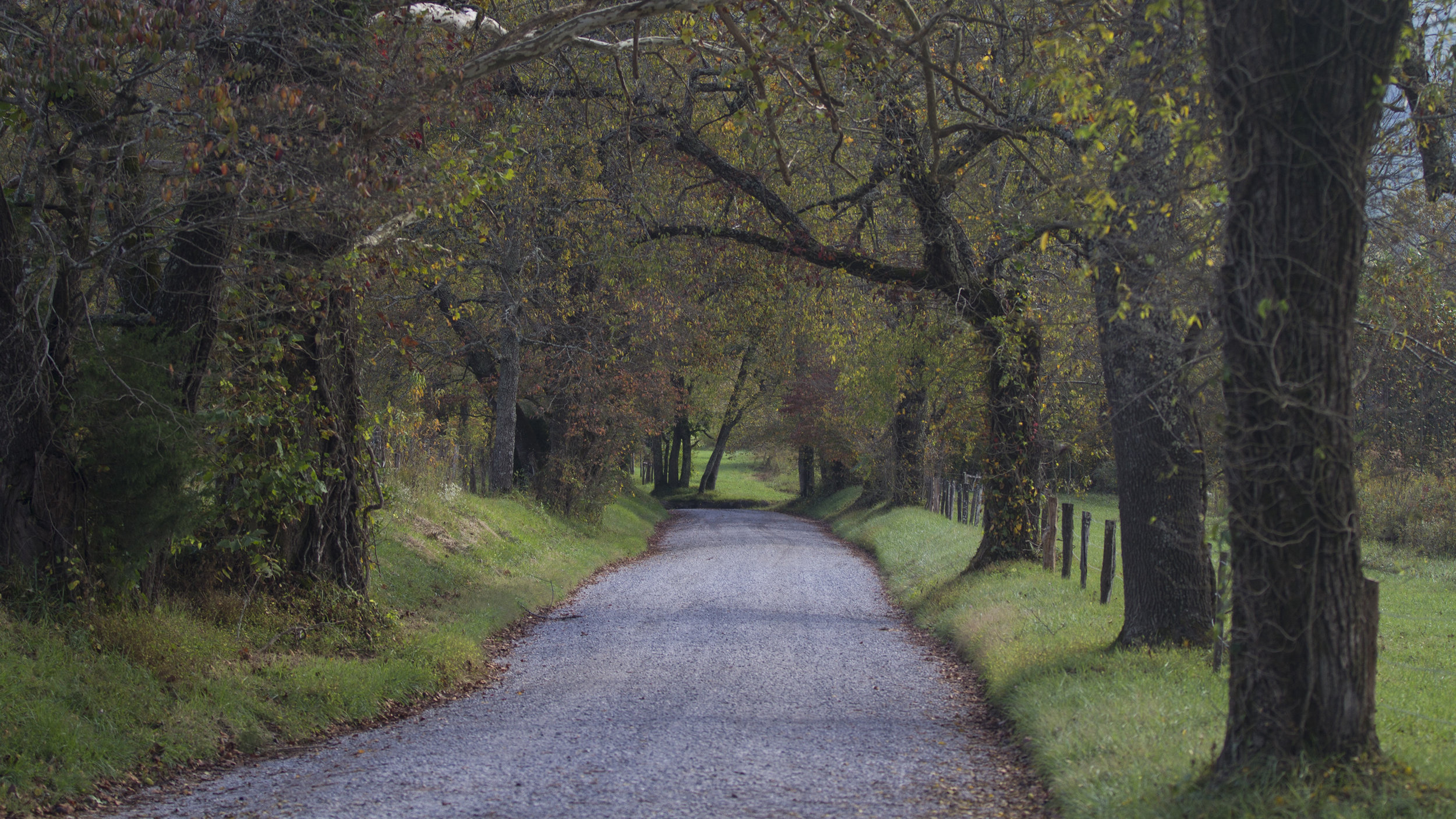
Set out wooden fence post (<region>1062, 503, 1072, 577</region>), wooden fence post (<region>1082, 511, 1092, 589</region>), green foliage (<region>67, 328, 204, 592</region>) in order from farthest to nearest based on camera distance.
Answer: wooden fence post (<region>1062, 503, 1072, 577</region>) < wooden fence post (<region>1082, 511, 1092, 589</region>) < green foliage (<region>67, 328, 204, 592</region>)

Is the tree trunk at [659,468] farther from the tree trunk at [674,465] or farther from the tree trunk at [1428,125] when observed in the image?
the tree trunk at [1428,125]

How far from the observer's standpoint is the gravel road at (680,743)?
5.96 meters

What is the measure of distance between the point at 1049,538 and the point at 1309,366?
10.2 metres

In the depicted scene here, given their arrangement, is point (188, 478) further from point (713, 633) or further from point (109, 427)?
point (713, 633)

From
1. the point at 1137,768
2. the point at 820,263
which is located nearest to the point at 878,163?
the point at 820,263

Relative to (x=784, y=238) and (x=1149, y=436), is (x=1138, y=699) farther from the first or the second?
(x=784, y=238)

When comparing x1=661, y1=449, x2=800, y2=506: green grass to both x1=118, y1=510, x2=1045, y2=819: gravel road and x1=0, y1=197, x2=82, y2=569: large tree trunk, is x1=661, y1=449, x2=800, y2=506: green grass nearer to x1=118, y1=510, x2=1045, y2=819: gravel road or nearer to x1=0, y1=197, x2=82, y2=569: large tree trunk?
x1=118, y1=510, x2=1045, y2=819: gravel road

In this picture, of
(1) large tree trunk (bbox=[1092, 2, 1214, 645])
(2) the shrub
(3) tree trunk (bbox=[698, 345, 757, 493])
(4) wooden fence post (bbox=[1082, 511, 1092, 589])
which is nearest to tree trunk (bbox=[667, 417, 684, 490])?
(3) tree trunk (bbox=[698, 345, 757, 493])

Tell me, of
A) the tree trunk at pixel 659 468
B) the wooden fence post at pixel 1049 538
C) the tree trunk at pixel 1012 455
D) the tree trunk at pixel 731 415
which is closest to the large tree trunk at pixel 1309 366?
the tree trunk at pixel 1012 455

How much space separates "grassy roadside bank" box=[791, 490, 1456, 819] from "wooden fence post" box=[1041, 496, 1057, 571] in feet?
1.47

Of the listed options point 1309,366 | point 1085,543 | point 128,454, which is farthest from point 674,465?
point 1309,366

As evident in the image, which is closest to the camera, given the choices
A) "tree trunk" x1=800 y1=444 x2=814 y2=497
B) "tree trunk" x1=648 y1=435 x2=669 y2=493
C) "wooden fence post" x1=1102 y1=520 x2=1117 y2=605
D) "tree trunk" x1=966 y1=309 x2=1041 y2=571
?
"wooden fence post" x1=1102 y1=520 x2=1117 y2=605

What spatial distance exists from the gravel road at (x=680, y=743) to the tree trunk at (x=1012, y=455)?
239 cm

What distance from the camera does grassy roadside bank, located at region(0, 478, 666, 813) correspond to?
20.4ft
